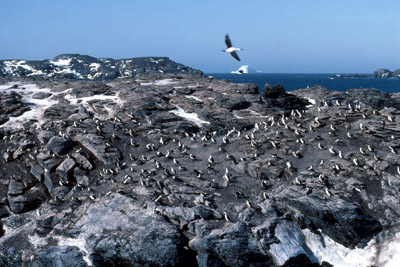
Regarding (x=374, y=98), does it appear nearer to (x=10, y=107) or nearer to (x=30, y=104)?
(x=30, y=104)

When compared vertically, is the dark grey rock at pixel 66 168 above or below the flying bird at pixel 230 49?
below

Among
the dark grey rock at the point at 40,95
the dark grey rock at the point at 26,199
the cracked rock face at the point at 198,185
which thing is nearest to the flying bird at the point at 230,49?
the cracked rock face at the point at 198,185

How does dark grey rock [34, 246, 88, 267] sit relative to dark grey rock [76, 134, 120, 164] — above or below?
below

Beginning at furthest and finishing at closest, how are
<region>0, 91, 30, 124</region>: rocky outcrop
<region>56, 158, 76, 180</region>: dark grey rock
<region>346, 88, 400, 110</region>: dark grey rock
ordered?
1. <region>346, 88, 400, 110</region>: dark grey rock
2. <region>0, 91, 30, 124</region>: rocky outcrop
3. <region>56, 158, 76, 180</region>: dark grey rock

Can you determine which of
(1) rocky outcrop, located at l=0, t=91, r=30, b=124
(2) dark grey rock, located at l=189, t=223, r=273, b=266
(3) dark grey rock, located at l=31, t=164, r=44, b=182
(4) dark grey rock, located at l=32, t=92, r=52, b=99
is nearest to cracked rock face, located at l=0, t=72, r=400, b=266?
(2) dark grey rock, located at l=189, t=223, r=273, b=266

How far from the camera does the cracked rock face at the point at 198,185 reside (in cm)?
2331

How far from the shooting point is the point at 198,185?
1142 inches

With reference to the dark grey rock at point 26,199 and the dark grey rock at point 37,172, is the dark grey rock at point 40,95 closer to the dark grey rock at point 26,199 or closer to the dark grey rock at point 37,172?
the dark grey rock at point 37,172

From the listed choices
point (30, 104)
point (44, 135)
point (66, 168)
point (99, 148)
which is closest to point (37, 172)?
point (66, 168)

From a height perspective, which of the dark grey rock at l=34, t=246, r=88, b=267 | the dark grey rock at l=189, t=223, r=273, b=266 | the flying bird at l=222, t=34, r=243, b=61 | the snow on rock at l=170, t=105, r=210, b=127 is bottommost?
the dark grey rock at l=34, t=246, r=88, b=267

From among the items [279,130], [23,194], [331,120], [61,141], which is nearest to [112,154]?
[61,141]

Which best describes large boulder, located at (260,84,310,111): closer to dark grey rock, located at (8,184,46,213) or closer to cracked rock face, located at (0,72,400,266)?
cracked rock face, located at (0,72,400,266)

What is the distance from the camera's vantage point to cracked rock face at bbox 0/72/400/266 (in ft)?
76.5

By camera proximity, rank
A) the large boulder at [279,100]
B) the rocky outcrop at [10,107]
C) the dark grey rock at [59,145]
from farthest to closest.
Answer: the large boulder at [279,100] → the rocky outcrop at [10,107] → the dark grey rock at [59,145]
